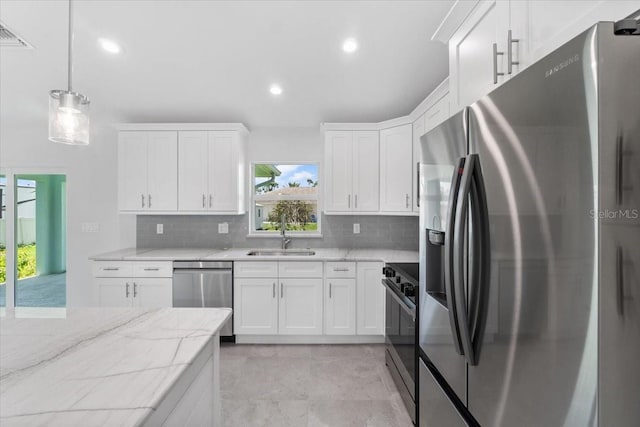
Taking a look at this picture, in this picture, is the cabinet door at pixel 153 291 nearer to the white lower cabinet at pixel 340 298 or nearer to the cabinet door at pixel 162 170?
the cabinet door at pixel 162 170

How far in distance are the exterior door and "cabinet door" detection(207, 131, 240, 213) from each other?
3.05 metres

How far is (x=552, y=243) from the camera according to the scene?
758 mm

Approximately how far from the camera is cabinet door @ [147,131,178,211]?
145 inches

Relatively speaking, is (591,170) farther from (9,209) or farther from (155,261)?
(9,209)

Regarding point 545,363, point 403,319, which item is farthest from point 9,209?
point 545,363

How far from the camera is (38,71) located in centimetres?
307

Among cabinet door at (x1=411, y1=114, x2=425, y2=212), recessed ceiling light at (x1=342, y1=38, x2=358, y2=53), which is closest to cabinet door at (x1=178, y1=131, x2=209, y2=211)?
recessed ceiling light at (x1=342, y1=38, x2=358, y2=53)

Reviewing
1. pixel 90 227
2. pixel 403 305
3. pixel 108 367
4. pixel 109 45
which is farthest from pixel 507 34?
pixel 90 227

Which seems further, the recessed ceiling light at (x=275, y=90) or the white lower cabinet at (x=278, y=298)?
the white lower cabinet at (x=278, y=298)

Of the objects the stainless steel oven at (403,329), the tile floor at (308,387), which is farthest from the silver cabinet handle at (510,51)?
the tile floor at (308,387)

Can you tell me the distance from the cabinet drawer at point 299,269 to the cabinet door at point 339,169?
0.72m

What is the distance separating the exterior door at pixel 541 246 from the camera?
2.18ft

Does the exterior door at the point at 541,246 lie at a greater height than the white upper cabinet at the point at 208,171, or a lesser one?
lesser

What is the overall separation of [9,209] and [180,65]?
10.2ft
